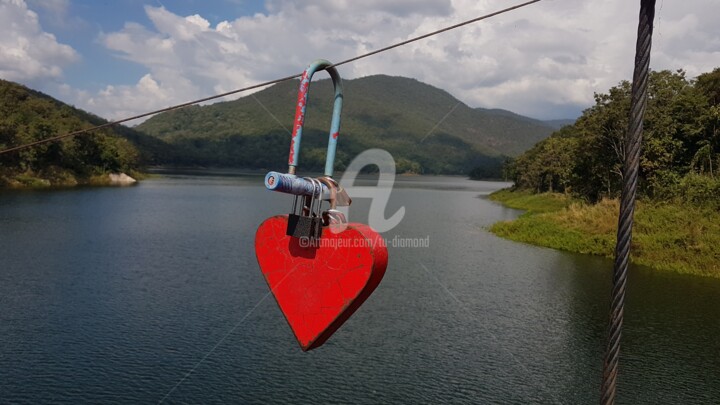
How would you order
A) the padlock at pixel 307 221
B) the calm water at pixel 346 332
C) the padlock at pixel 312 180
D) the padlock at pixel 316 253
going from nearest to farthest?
the padlock at pixel 312 180, the padlock at pixel 316 253, the padlock at pixel 307 221, the calm water at pixel 346 332

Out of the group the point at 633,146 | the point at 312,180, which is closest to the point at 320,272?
the point at 312,180

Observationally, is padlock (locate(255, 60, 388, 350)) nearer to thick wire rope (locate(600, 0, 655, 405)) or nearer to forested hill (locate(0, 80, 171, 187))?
thick wire rope (locate(600, 0, 655, 405))

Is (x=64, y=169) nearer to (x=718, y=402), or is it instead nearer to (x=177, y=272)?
(x=177, y=272)

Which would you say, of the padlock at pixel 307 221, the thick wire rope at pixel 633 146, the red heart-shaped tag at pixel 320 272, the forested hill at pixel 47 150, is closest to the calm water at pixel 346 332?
the red heart-shaped tag at pixel 320 272

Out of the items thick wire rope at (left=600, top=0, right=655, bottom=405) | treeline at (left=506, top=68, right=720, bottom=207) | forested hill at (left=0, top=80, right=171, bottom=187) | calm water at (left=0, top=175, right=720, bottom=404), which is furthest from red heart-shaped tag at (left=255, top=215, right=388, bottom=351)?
forested hill at (left=0, top=80, right=171, bottom=187)

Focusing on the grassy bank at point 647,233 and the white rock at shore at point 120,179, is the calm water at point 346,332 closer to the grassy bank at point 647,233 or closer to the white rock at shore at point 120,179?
the grassy bank at point 647,233

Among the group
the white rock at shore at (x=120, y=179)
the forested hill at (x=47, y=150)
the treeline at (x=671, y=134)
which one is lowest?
the white rock at shore at (x=120, y=179)

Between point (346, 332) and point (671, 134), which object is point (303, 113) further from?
point (671, 134)
